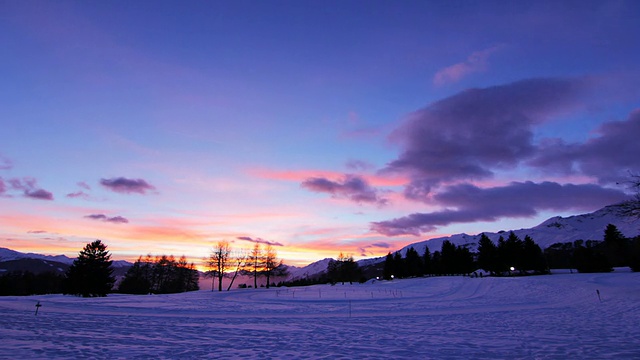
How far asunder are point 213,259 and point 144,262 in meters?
22.8

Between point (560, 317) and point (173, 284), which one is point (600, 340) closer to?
point (560, 317)

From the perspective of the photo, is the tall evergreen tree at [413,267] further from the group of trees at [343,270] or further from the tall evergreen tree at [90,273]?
the tall evergreen tree at [90,273]

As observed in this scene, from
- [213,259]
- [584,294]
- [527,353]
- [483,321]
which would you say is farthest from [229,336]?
[213,259]

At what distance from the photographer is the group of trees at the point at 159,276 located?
6869 cm

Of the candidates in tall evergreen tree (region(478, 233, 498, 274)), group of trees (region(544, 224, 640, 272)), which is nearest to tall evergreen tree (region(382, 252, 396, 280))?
tall evergreen tree (region(478, 233, 498, 274))

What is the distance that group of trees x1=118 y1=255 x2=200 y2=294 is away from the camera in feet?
225

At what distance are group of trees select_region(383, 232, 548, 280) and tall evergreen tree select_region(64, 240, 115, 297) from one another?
83.4 meters

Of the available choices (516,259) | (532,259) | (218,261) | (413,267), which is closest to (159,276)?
(218,261)

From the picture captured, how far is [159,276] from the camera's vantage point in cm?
7825

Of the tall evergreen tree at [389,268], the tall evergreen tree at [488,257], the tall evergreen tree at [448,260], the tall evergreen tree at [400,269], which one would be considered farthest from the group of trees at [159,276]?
the tall evergreen tree at [488,257]

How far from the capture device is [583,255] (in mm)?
71438

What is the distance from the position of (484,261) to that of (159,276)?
8390cm

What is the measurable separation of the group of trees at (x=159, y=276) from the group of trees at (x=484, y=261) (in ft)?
210

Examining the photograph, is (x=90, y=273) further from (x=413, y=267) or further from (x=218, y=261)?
(x=413, y=267)
